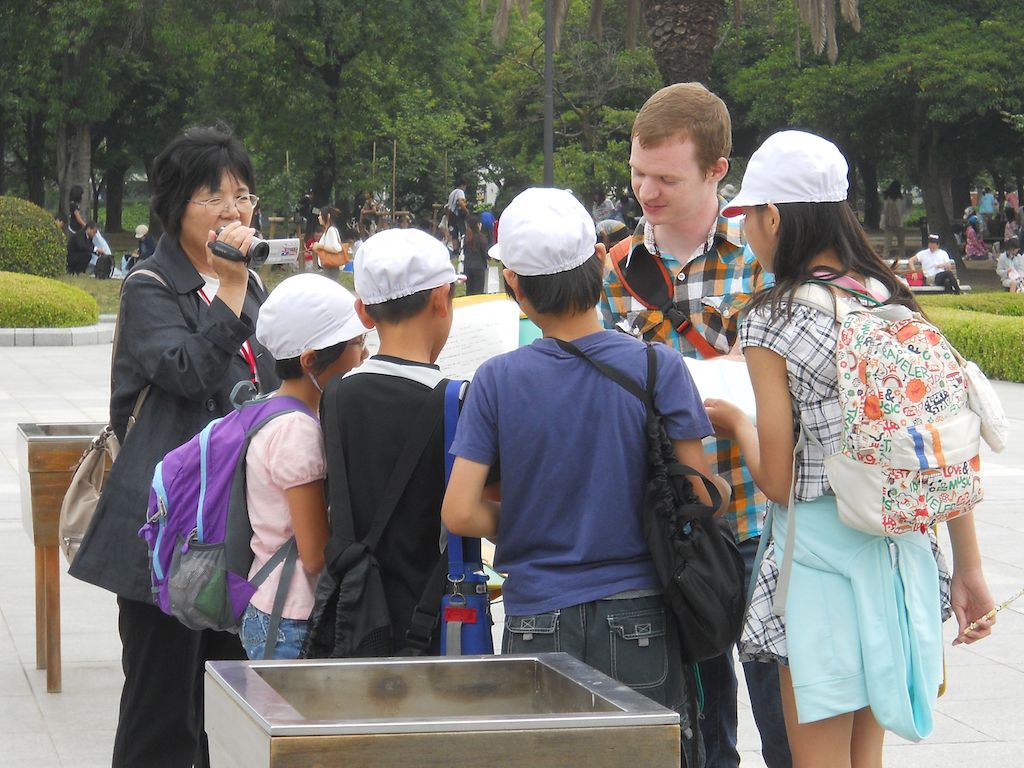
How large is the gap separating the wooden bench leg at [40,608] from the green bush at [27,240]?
728 inches

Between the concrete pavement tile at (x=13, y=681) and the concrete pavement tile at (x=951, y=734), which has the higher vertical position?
the concrete pavement tile at (x=13, y=681)

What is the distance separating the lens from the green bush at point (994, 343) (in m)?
14.5

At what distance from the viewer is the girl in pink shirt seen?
9.04 feet

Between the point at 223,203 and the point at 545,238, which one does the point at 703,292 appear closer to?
the point at 545,238

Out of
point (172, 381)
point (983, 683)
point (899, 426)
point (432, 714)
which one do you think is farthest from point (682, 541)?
point (983, 683)

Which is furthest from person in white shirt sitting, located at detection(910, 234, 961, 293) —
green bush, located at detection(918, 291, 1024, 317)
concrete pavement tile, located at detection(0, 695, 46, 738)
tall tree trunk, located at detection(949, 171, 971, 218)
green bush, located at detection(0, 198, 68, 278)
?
tall tree trunk, located at detection(949, 171, 971, 218)

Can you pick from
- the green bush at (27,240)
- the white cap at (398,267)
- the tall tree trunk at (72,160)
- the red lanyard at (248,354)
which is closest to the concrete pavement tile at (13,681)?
the red lanyard at (248,354)

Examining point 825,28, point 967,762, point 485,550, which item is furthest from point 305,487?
point 825,28

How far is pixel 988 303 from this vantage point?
18.3 m

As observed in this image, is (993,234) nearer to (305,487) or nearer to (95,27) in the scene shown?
(95,27)

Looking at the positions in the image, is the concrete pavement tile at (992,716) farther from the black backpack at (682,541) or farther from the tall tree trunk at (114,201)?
the tall tree trunk at (114,201)

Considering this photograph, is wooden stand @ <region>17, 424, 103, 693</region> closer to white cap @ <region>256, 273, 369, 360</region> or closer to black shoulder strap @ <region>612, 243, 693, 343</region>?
white cap @ <region>256, 273, 369, 360</region>

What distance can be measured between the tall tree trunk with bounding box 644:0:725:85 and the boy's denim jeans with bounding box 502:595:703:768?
1249 cm

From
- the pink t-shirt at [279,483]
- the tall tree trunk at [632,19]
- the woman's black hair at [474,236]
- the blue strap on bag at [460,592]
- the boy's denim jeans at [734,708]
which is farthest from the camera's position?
the woman's black hair at [474,236]
